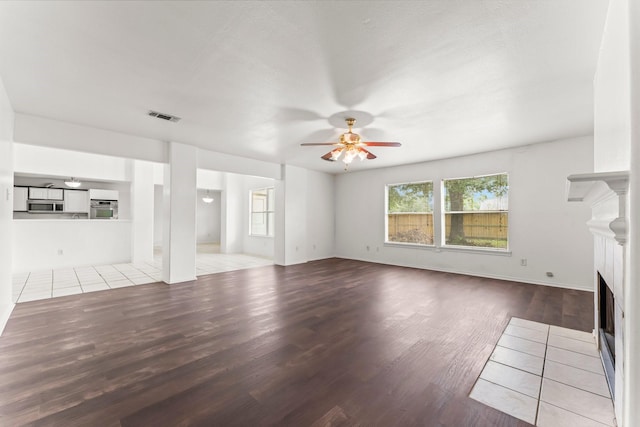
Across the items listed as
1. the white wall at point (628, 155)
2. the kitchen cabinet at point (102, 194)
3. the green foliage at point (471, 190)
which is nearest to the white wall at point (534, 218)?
the green foliage at point (471, 190)

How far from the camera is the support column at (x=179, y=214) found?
4.96 metres

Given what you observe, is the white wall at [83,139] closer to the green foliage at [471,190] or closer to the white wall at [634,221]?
the white wall at [634,221]

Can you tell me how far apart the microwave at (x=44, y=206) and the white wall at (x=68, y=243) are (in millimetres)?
1094

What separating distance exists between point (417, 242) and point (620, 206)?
17.7ft

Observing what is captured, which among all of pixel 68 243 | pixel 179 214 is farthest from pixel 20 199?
pixel 179 214

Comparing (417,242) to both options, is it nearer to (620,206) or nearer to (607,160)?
(607,160)

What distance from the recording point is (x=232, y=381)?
1.96 metres

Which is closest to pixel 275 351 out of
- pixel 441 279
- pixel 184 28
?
pixel 184 28

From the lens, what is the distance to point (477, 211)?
223 inches

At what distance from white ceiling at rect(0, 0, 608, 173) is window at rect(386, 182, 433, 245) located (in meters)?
2.58

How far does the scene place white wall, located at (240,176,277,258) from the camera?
865 cm

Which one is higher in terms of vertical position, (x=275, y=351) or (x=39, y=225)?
(x=39, y=225)

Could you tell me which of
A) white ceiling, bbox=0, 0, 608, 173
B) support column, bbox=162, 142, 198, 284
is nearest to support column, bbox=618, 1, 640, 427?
white ceiling, bbox=0, 0, 608, 173

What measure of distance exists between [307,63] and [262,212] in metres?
7.12
